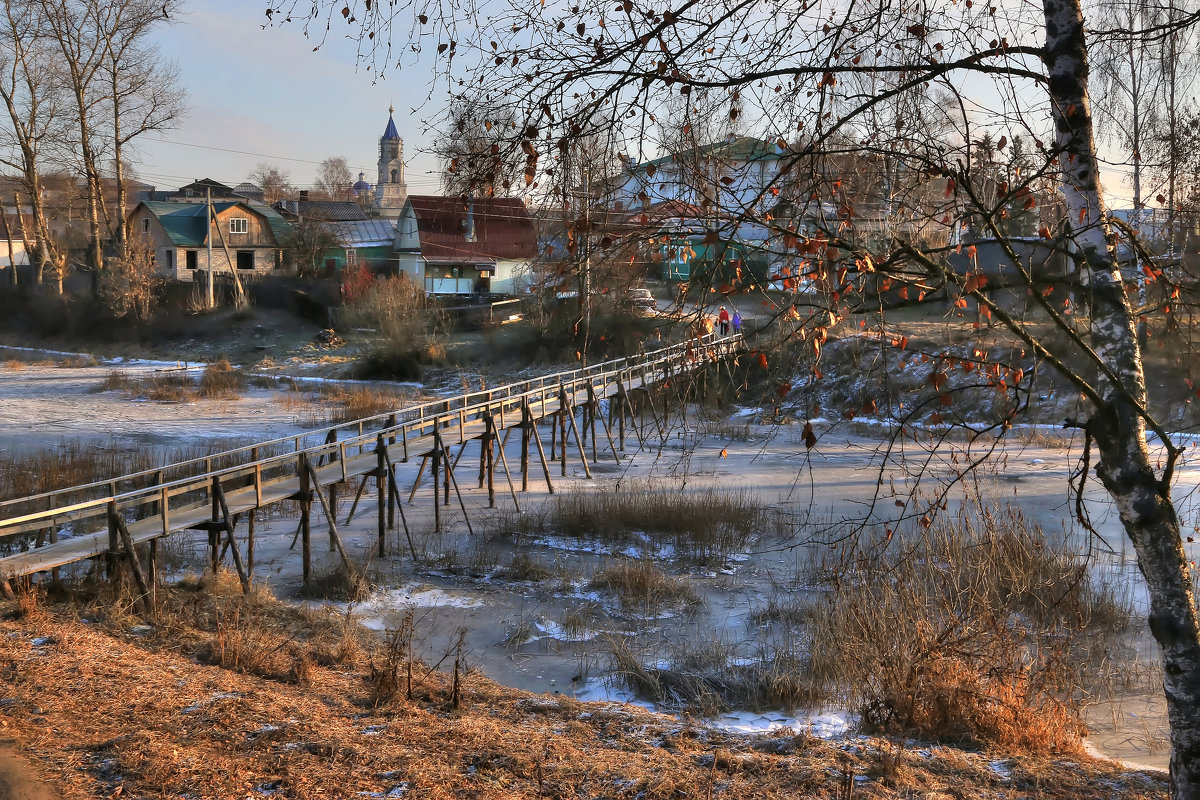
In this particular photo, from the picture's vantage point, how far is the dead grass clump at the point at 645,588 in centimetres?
1101

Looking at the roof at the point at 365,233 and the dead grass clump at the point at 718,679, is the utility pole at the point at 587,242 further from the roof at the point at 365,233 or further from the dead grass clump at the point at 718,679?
the roof at the point at 365,233

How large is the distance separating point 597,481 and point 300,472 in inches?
326

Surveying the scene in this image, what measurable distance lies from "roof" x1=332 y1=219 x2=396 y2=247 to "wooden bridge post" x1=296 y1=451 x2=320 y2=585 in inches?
1839

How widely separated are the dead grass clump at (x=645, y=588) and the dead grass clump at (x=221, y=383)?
2263cm

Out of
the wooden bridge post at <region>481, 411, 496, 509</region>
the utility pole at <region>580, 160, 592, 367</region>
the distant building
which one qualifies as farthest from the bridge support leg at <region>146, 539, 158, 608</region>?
the distant building

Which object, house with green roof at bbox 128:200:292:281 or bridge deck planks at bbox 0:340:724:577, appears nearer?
bridge deck planks at bbox 0:340:724:577

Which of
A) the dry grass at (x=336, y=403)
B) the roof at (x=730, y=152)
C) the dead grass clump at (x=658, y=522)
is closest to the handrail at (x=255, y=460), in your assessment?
the roof at (x=730, y=152)

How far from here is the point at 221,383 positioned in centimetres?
3234

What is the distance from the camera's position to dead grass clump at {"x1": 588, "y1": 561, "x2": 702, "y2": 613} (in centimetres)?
1101

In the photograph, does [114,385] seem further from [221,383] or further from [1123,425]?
[1123,425]

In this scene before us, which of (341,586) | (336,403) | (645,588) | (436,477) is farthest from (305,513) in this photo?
(336,403)

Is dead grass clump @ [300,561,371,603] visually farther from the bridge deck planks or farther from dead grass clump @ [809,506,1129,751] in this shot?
dead grass clump @ [809,506,1129,751]

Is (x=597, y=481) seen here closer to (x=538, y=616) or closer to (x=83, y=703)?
(x=538, y=616)

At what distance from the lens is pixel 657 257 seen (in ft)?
12.8
